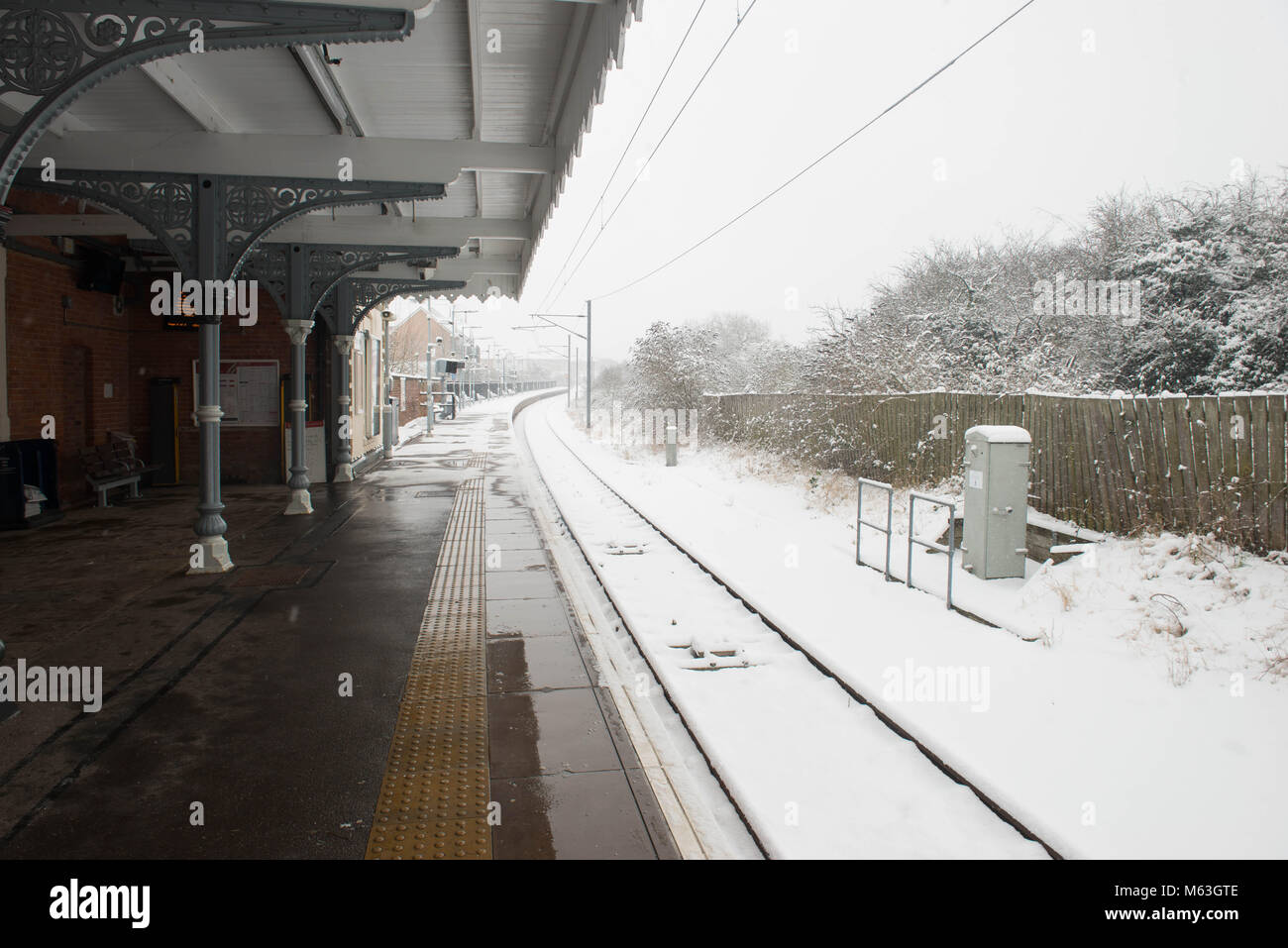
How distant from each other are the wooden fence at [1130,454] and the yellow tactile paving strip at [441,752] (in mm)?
6120

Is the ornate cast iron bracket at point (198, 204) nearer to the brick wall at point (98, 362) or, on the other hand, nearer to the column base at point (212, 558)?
the column base at point (212, 558)

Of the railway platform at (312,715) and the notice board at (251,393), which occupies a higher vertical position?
the notice board at (251,393)

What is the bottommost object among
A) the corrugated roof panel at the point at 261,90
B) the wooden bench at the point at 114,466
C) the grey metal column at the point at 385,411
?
the wooden bench at the point at 114,466

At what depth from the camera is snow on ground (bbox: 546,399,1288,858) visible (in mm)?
3672

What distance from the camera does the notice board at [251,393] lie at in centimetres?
1508

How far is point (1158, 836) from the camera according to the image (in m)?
3.45

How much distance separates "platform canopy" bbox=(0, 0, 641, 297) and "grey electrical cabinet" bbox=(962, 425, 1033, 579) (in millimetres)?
4613

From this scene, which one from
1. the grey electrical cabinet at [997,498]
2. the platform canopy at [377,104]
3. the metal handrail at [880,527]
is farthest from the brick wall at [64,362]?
the grey electrical cabinet at [997,498]

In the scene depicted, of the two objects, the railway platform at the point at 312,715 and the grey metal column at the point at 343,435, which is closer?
the railway platform at the point at 312,715

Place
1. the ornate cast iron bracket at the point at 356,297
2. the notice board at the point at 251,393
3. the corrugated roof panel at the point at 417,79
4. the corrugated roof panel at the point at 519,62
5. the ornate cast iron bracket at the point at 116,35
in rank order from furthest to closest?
the ornate cast iron bracket at the point at 356,297, the notice board at the point at 251,393, the corrugated roof panel at the point at 417,79, the corrugated roof panel at the point at 519,62, the ornate cast iron bracket at the point at 116,35

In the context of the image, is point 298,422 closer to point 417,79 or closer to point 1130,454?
point 417,79

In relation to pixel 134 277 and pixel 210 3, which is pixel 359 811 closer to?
pixel 210 3

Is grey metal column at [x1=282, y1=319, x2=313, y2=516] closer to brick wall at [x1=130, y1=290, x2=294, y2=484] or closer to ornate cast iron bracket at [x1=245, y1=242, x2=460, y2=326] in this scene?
ornate cast iron bracket at [x1=245, y1=242, x2=460, y2=326]
